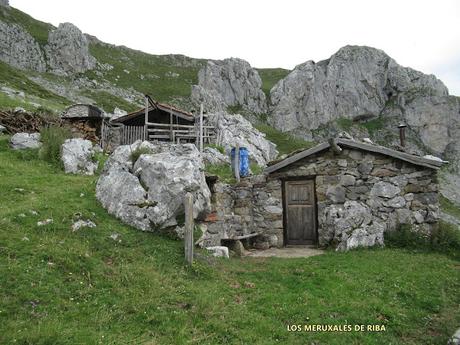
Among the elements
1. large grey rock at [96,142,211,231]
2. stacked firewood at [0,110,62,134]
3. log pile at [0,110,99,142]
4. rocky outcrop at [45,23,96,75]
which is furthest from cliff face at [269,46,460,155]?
large grey rock at [96,142,211,231]

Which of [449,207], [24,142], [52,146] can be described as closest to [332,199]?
[52,146]

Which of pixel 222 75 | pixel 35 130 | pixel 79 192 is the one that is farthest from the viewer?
pixel 222 75

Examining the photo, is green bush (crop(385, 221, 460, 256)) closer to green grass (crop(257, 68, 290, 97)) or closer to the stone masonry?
the stone masonry

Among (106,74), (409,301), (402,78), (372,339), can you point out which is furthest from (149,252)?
(402,78)

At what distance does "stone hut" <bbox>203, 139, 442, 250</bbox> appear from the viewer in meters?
12.5

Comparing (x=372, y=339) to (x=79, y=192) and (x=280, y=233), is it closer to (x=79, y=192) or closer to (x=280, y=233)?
(x=280, y=233)

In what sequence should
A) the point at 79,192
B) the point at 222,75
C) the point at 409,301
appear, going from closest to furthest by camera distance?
the point at 409,301 → the point at 79,192 → the point at 222,75

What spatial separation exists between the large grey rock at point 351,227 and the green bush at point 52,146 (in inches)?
452

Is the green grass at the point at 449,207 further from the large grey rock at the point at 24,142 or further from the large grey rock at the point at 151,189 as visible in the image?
the large grey rock at the point at 24,142

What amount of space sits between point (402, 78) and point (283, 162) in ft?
259

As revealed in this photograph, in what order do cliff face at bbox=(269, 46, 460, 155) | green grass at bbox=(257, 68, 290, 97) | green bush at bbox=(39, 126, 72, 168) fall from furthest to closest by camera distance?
green grass at bbox=(257, 68, 290, 97), cliff face at bbox=(269, 46, 460, 155), green bush at bbox=(39, 126, 72, 168)

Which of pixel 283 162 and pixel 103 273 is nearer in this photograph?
pixel 103 273

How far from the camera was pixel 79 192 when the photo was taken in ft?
36.7

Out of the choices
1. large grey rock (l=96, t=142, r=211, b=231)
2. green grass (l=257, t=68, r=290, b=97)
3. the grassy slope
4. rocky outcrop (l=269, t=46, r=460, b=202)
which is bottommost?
the grassy slope
